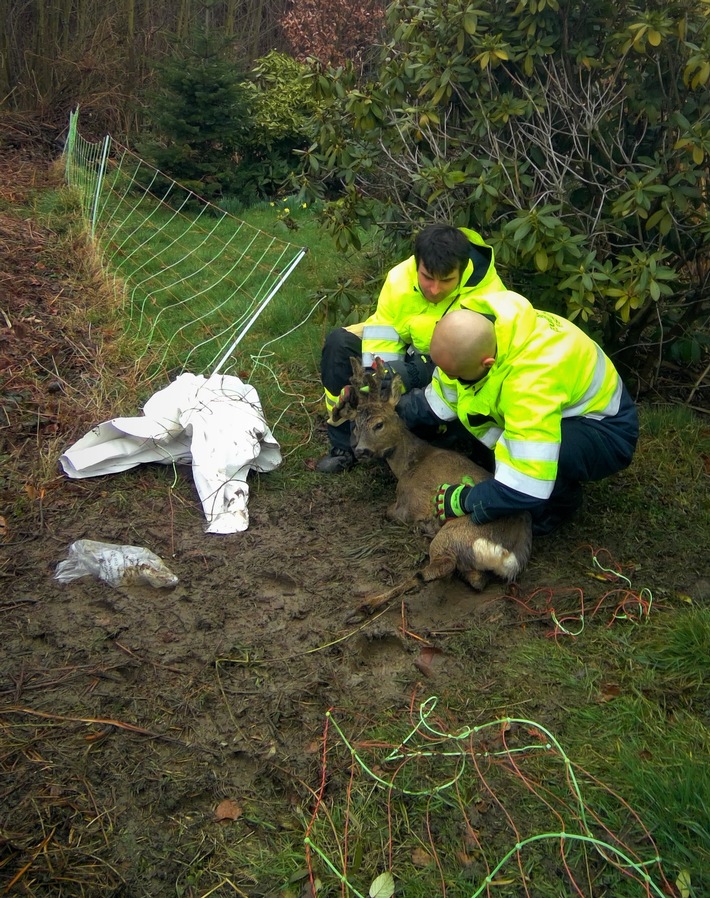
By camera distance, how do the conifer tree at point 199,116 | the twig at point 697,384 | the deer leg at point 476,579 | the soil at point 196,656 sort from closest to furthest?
1. the soil at point 196,656
2. the deer leg at point 476,579
3. the twig at point 697,384
4. the conifer tree at point 199,116

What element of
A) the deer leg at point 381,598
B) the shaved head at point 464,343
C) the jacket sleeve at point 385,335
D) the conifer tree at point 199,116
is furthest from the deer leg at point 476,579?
the conifer tree at point 199,116

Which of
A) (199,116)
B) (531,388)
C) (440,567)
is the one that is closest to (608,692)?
(440,567)

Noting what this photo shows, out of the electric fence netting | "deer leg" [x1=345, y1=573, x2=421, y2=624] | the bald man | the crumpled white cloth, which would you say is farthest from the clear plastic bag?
the electric fence netting

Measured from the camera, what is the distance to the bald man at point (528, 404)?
379 centimetres

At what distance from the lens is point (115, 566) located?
13.6 feet

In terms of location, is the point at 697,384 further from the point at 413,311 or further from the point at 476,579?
the point at 476,579

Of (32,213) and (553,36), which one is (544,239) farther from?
(32,213)

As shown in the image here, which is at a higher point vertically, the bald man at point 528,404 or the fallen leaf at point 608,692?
the bald man at point 528,404

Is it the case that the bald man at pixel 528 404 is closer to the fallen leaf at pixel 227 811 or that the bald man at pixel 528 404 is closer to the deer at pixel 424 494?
the deer at pixel 424 494

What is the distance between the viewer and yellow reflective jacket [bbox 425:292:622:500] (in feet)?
12.4

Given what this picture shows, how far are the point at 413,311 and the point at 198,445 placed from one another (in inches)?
60.8

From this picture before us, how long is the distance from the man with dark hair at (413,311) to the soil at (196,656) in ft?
1.97

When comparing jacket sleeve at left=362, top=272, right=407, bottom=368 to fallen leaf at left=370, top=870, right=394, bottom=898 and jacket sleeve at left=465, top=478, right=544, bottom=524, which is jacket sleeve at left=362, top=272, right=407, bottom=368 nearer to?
jacket sleeve at left=465, top=478, right=544, bottom=524

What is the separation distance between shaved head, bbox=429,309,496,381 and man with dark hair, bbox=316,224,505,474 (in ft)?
0.96
